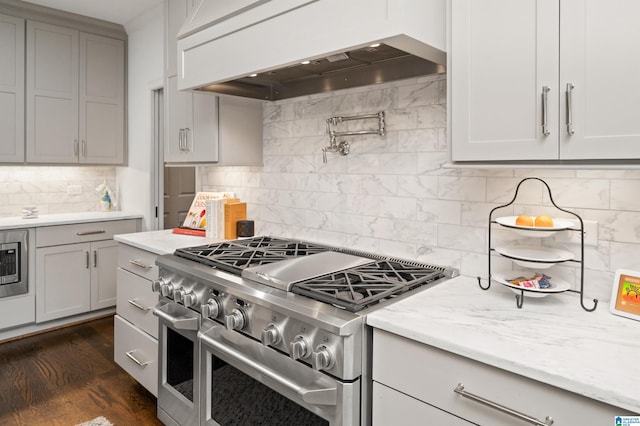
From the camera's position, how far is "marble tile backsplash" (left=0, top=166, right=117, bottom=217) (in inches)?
152

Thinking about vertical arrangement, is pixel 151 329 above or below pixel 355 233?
below

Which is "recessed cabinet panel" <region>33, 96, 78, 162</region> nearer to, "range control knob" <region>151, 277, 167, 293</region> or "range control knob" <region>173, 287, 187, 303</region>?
"range control knob" <region>151, 277, 167, 293</region>

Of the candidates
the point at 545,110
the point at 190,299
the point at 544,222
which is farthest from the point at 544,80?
the point at 190,299

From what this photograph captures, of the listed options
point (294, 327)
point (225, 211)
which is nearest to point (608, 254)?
point (294, 327)

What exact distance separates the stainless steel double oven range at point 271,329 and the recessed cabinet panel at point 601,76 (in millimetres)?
758

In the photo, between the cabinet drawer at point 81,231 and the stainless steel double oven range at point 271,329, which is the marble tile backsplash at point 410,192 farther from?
the cabinet drawer at point 81,231

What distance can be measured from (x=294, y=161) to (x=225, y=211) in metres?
0.53

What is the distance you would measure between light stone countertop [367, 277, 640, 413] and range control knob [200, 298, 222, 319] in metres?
0.74

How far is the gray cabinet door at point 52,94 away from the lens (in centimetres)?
371

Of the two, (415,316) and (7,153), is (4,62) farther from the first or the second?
(415,316)

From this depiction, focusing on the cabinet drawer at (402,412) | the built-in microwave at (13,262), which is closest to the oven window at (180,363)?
the cabinet drawer at (402,412)

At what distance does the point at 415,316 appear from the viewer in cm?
134

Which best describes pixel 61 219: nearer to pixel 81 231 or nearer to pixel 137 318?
pixel 81 231

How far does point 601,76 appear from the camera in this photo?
1190 millimetres
